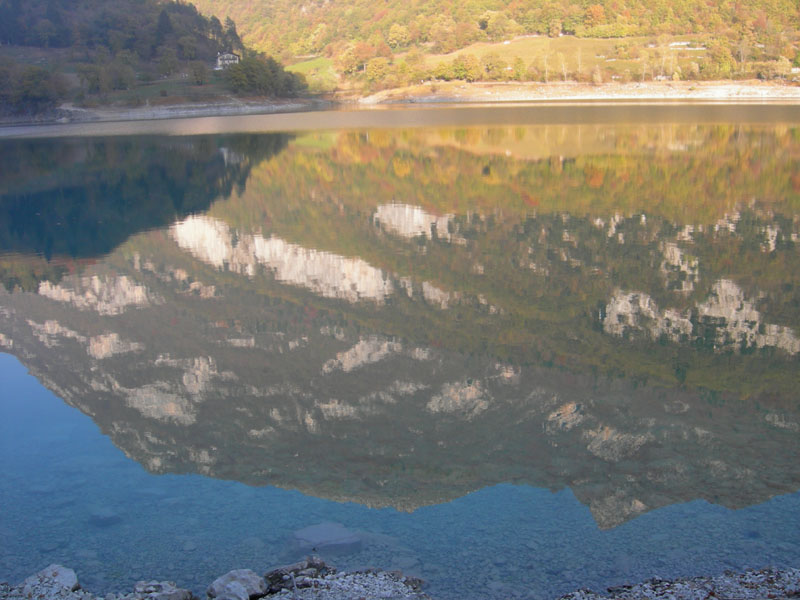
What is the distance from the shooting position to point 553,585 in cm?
420

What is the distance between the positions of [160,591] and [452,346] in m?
4.68

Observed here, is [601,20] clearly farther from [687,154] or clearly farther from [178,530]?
[178,530]

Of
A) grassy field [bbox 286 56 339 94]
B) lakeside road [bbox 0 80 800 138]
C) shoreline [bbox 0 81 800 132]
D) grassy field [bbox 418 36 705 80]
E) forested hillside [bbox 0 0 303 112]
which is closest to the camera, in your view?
Answer: lakeside road [bbox 0 80 800 138]

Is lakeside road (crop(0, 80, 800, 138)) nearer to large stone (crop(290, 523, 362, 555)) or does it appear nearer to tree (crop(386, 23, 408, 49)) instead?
tree (crop(386, 23, 408, 49))

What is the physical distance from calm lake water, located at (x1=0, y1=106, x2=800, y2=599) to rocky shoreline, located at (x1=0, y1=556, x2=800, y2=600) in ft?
0.59

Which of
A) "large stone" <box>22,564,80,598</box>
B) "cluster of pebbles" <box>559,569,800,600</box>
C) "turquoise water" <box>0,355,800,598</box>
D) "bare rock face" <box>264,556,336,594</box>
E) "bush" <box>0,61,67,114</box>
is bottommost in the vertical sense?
"turquoise water" <box>0,355,800,598</box>

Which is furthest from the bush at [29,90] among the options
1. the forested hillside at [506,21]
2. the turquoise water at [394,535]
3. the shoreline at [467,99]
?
the turquoise water at [394,535]

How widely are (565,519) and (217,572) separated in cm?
238

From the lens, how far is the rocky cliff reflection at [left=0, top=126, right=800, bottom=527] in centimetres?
580

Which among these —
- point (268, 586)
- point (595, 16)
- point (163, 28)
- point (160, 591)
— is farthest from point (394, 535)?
point (595, 16)


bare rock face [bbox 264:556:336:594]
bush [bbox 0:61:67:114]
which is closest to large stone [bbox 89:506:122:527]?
bare rock face [bbox 264:556:336:594]

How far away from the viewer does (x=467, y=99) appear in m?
87.9

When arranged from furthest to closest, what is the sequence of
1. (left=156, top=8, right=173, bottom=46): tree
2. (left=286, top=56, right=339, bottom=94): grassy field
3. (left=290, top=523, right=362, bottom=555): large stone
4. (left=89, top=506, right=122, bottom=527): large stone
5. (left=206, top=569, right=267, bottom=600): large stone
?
(left=156, top=8, right=173, bottom=46): tree → (left=286, top=56, right=339, bottom=94): grassy field → (left=89, top=506, right=122, bottom=527): large stone → (left=290, top=523, right=362, bottom=555): large stone → (left=206, top=569, right=267, bottom=600): large stone

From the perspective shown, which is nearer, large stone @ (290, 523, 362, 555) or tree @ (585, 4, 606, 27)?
large stone @ (290, 523, 362, 555)
